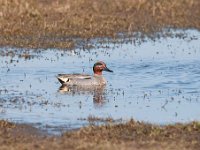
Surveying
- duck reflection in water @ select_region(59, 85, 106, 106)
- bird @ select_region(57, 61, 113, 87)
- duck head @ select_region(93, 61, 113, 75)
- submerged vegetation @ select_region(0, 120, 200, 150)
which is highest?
duck head @ select_region(93, 61, 113, 75)

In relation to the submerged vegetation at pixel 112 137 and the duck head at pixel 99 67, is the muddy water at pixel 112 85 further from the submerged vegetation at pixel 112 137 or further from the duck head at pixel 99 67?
the submerged vegetation at pixel 112 137

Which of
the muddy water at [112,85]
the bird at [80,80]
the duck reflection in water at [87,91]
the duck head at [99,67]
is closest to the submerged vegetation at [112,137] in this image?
the muddy water at [112,85]

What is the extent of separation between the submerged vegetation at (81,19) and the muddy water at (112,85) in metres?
1.21

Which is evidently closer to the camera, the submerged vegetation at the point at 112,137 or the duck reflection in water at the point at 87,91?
the submerged vegetation at the point at 112,137

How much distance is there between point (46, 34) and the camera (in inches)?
926

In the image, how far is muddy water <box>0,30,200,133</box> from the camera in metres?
13.9

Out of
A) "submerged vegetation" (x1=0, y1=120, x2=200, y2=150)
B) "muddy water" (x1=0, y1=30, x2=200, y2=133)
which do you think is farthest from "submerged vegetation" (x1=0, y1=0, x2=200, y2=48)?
"submerged vegetation" (x1=0, y1=120, x2=200, y2=150)

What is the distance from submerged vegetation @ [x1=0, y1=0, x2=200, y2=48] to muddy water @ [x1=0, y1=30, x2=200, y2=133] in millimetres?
1205

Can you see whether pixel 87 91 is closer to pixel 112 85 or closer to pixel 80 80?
pixel 80 80

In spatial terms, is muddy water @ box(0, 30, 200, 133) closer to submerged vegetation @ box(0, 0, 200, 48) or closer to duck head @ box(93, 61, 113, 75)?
duck head @ box(93, 61, 113, 75)

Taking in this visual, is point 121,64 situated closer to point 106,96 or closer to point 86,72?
point 86,72

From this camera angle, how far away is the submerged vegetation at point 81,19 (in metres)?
23.1

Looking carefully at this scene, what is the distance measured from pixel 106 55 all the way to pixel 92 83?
130 inches

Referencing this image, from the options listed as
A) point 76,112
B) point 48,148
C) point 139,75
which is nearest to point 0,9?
point 139,75
